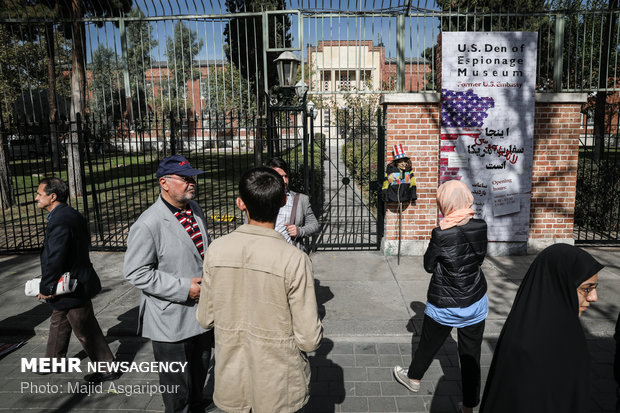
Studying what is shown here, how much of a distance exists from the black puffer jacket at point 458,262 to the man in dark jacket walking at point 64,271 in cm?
297

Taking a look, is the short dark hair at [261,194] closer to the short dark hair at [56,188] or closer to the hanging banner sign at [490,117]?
the short dark hair at [56,188]

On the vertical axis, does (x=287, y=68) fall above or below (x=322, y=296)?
above

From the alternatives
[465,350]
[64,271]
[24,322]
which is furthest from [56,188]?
[465,350]

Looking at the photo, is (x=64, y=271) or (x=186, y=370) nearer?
(x=186, y=370)

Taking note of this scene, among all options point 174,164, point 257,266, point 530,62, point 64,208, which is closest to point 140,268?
point 174,164

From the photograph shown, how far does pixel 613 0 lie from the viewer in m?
10.1

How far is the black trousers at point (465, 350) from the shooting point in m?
3.27

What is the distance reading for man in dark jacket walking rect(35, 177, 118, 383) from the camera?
3.79 metres

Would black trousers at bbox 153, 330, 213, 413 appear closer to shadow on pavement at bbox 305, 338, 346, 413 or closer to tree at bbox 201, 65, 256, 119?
shadow on pavement at bbox 305, 338, 346, 413

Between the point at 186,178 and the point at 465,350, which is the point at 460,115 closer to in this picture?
the point at 465,350

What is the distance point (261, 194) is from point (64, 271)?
2.62 metres

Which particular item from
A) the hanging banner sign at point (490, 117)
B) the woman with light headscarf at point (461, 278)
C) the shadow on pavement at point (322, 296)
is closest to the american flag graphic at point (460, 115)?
the hanging banner sign at point (490, 117)

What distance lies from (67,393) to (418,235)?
5.49 metres

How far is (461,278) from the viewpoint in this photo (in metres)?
3.27
